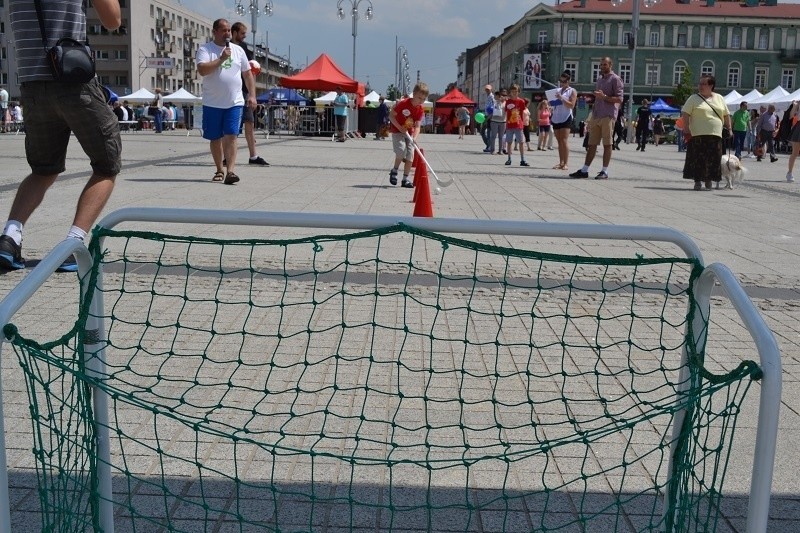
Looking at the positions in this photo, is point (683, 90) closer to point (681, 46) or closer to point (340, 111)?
point (681, 46)

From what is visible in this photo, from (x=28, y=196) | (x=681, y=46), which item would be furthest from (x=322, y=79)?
(x=681, y=46)

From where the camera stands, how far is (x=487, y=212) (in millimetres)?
10773

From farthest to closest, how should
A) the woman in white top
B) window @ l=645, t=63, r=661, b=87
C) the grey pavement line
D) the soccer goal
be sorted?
window @ l=645, t=63, r=661, b=87, the woman in white top, the grey pavement line, the soccer goal

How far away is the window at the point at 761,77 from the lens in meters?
104

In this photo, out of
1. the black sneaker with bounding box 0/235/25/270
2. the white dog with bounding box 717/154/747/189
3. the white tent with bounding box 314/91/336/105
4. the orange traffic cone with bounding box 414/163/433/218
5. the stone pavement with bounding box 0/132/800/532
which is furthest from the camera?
the white tent with bounding box 314/91/336/105

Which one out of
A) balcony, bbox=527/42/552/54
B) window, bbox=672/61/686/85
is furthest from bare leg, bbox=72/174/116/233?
balcony, bbox=527/42/552/54

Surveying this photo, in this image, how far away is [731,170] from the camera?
15.4 meters

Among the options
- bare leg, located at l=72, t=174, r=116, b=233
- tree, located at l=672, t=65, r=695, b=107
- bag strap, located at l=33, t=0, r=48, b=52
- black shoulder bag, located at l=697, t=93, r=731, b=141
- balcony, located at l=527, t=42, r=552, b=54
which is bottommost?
bare leg, located at l=72, t=174, r=116, b=233

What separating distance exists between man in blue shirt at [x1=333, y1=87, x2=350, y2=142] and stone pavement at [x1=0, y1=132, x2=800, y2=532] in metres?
12.4

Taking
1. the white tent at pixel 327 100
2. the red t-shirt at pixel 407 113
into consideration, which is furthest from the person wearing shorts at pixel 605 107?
the white tent at pixel 327 100

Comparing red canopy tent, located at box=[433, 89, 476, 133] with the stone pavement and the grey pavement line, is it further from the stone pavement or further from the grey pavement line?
the grey pavement line

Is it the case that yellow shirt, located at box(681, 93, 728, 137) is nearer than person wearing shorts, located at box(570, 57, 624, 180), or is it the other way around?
yellow shirt, located at box(681, 93, 728, 137)

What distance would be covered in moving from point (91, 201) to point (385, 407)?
9.69ft

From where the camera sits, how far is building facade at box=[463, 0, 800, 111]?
104 metres
